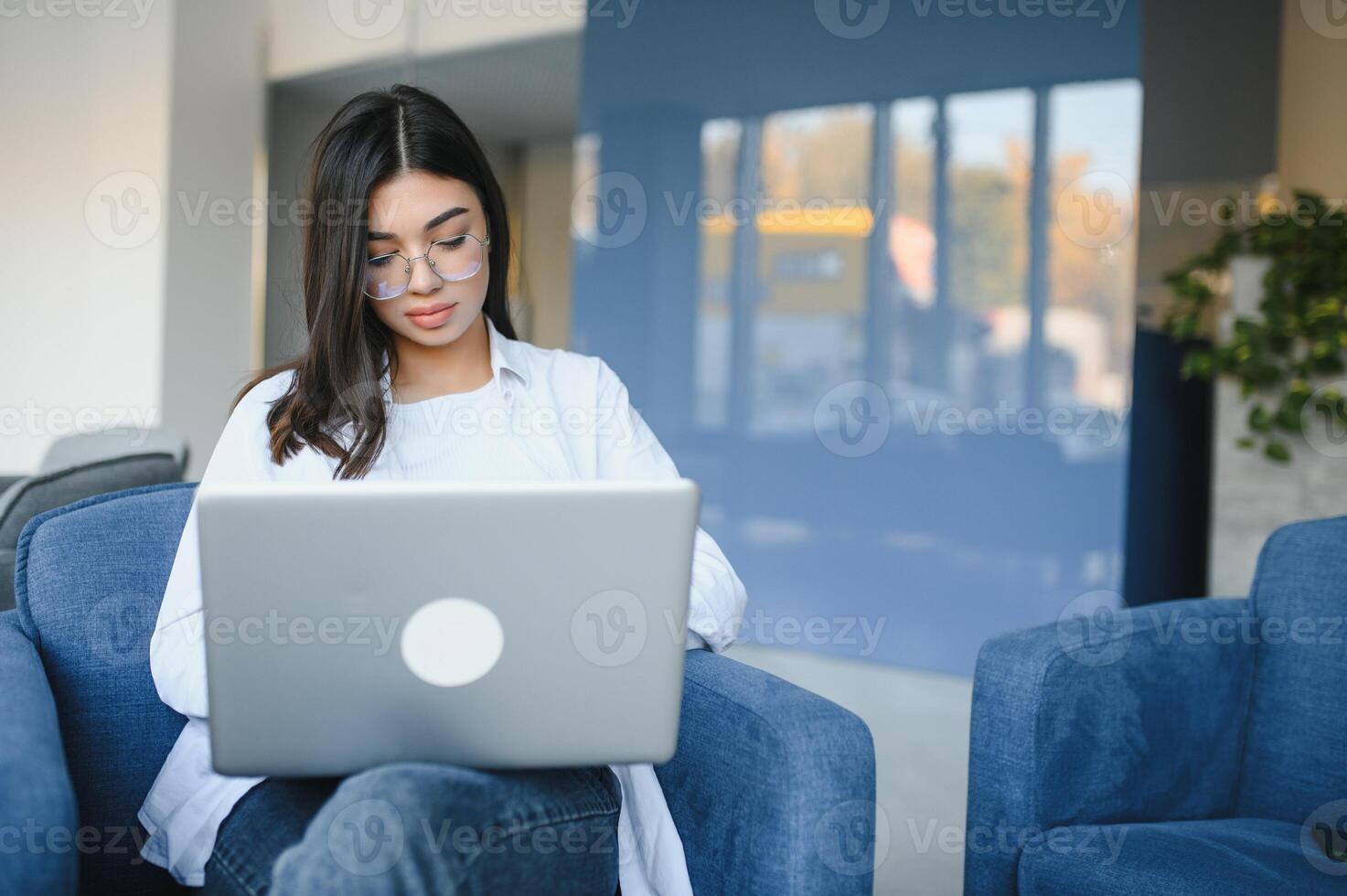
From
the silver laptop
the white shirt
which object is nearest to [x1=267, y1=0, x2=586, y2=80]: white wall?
the white shirt

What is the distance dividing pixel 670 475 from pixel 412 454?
0.36 metres

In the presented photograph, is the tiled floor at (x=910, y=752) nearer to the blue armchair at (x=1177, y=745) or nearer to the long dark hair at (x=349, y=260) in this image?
the blue armchair at (x=1177, y=745)

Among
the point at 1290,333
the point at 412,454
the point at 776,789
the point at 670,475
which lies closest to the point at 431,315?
the point at 412,454

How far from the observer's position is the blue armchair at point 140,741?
108cm

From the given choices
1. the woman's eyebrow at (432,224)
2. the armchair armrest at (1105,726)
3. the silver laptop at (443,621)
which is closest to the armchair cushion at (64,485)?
the woman's eyebrow at (432,224)

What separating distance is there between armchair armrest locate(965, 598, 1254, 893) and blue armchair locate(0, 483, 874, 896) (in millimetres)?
343

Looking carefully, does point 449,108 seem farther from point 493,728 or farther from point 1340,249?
point 1340,249

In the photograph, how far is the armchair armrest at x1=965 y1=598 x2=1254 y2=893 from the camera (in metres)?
1.39

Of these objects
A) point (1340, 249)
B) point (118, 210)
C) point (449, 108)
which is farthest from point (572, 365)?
point (118, 210)

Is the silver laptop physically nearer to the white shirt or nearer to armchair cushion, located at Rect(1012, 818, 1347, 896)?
the white shirt

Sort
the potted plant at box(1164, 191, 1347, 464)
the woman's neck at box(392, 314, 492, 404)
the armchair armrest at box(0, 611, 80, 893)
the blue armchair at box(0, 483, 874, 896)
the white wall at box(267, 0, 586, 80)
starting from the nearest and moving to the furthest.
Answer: the armchair armrest at box(0, 611, 80, 893), the blue armchair at box(0, 483, 874, 896), the woman's neck at box(392, 314, 492, 404), the potted plant at box(1164, 191, 1347, 464), the white wall at box(267, 0, 586, 80)

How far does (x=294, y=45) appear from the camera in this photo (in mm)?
5973

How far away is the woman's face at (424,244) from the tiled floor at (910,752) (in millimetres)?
1350

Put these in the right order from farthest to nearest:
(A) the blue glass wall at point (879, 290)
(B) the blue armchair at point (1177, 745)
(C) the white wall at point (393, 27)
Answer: (C) the white wall at point (393, 27)
(A) the blue glass wall at point (879, 290)
(B) the blue armchair at point (1177, 745)
